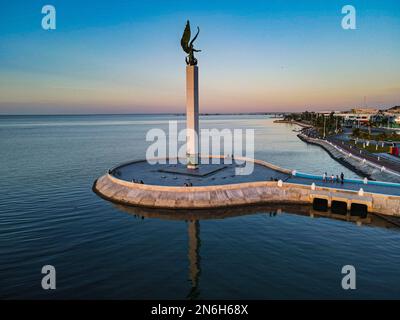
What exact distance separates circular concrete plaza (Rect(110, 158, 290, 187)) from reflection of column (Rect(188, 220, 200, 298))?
25.2 feet

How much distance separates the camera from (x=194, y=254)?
24.3 metres

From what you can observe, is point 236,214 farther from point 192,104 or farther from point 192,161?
point 192,104

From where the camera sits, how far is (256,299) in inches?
716

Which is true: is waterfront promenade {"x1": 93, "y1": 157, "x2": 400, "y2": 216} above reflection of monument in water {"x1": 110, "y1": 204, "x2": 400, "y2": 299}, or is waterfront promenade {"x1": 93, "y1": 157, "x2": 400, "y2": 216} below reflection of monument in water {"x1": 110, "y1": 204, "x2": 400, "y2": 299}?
above

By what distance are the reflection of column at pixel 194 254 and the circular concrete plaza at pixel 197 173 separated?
768 cm

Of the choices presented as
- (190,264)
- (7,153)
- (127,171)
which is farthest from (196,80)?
(7,153)

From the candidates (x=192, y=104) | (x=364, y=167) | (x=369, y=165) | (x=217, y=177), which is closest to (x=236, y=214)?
(x=217, y=177)

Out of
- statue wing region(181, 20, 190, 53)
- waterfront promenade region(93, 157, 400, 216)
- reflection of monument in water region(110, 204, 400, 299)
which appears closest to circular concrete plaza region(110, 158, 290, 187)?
waterfront promenade region(93, 157, 400, 216)

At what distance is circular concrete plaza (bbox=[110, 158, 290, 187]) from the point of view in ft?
127

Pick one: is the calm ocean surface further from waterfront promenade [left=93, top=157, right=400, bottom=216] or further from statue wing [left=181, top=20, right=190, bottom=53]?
statue wing [left=181, top=20, right=190, bottom=53]

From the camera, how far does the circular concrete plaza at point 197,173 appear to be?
38844 millimetres

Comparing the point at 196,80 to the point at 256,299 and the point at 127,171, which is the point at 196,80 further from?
the point at 256,299

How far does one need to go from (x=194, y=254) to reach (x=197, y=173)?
19.2 m

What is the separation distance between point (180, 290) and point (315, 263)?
36.8ft
